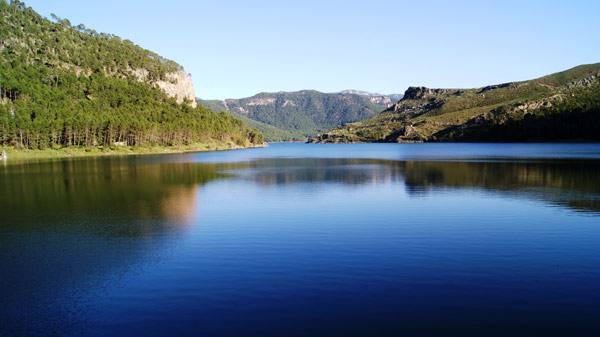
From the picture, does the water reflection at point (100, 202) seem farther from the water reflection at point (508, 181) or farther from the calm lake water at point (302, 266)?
the water reflection at point (508, 181)

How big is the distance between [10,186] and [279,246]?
57913 millimetres

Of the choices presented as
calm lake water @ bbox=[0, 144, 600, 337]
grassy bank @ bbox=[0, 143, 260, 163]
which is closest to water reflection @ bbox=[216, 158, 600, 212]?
calm lake water @ bbox=[0, 144, 600, 337]

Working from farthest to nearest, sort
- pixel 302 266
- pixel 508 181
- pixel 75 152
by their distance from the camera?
pixel 75 152 < pixel 508 181 < pixel 302 266

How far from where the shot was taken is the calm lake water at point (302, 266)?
18875 millimetres

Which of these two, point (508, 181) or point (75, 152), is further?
point (75, 152)

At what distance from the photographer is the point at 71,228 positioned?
38.8 metres

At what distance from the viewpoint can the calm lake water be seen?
18.9m

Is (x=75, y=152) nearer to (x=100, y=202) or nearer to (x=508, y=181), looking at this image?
(x=100, y=202)

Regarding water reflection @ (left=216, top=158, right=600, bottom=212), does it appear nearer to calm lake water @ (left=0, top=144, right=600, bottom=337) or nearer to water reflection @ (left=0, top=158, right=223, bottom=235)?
calm lake water @ (left=0, top=144, right=600, bottom=337)

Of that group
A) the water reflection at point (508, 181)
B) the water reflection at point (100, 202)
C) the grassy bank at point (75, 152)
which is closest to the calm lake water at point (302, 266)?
the water reflection at point (100, 202)

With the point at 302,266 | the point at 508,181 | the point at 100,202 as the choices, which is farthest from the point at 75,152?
the point at 302,266

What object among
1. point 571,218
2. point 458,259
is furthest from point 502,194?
point 458,259

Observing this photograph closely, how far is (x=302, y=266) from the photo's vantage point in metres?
27.1

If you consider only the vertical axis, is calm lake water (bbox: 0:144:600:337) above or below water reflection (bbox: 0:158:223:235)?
below
